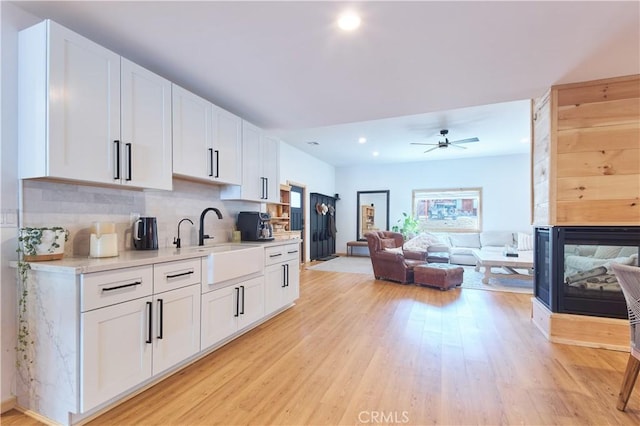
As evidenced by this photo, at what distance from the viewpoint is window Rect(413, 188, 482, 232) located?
801 centimetres

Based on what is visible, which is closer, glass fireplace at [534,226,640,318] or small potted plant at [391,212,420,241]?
glass fireplace at [534,226,640,318]

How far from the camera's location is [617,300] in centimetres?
263

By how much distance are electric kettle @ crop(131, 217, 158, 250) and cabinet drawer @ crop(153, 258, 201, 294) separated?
0.47 m

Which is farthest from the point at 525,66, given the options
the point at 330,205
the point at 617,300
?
the point at 330,205

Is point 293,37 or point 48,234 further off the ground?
point 293,37

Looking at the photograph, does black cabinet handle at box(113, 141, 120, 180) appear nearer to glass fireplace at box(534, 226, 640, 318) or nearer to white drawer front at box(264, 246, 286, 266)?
white drawer front at box(264, 246, 286, 266)

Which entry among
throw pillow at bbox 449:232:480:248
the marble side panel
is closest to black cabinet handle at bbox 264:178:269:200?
the marble side panel

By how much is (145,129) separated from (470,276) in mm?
5875

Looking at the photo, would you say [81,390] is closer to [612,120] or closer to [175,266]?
[175,266]

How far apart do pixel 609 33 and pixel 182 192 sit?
3.62 meters

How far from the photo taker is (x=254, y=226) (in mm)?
3516

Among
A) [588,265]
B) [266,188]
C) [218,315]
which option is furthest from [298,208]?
[588,265]

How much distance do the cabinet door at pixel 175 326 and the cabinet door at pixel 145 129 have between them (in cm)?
87

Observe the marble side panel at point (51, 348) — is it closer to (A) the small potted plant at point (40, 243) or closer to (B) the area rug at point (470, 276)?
(A) the small potted plant at point (40, 243)
